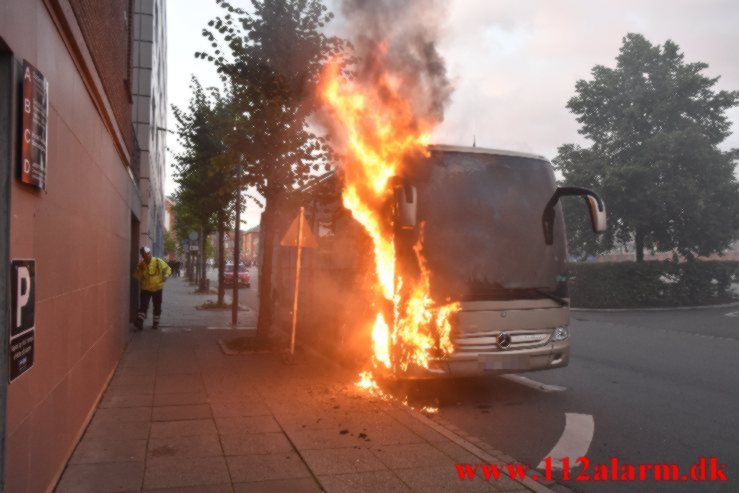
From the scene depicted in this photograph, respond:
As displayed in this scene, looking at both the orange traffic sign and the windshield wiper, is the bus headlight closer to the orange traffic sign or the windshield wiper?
the windshield wiper

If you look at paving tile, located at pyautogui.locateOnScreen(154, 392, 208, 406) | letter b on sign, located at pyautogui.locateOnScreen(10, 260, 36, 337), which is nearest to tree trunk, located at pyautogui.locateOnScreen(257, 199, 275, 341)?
paving tile, located at pyautogui.locateOnScreen(154, 392, 208, 406)

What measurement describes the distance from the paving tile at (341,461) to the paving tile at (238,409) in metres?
1.49

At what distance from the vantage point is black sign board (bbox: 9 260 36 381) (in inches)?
121

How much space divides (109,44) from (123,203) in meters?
2.60

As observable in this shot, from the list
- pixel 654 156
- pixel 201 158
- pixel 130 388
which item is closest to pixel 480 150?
pixel 130 388

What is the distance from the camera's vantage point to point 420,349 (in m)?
7.08

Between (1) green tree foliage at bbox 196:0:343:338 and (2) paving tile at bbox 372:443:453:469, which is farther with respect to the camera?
(1) green tree foliage at bbox 196:0:343:338

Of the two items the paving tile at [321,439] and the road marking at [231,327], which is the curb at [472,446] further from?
the road marking at [231,327]

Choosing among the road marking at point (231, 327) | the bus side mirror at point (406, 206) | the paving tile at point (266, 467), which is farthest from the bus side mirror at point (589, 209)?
the road marking at point (231, 327)

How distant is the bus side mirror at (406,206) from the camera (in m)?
6.76

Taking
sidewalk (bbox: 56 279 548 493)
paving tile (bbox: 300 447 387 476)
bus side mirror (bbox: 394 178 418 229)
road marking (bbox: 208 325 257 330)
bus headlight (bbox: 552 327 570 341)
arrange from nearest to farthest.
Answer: sidewalk (bbox: 56 279 548 493) → paving tile (bbox: 300 447 387 476) → bus side mirror (bbox: 394 178 418 229) → bus headlight (bbox: 552 327 570 341) → road marking (bbox: 208 325 257 330)

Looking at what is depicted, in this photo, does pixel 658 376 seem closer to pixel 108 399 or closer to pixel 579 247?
pixel 108 399

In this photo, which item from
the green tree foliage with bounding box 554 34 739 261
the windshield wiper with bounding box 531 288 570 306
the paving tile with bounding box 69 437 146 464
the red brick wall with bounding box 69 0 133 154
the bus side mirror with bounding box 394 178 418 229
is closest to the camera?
the paving tile with bounding box 69 437 146 464

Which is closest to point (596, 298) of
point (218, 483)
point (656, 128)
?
point (656, 128)
